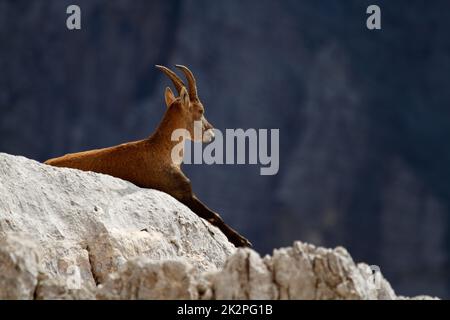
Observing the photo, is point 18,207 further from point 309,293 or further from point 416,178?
point 416,178

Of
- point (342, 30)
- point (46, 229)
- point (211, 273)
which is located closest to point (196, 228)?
point (46, 229)

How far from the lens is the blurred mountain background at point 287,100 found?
158 feet

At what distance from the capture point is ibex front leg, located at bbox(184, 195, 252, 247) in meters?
15.5

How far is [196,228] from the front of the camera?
1433cm

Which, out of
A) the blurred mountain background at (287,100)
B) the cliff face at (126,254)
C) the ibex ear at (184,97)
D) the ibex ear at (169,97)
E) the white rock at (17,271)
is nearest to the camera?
the white rock at (17,271)

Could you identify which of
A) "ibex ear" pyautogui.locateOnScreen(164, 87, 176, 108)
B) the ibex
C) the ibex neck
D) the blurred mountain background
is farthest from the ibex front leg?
the blurred mountain background

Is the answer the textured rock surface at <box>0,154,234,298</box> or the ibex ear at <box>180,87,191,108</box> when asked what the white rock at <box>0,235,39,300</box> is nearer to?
the textured rock surface at <box>0,154,234,298</box>

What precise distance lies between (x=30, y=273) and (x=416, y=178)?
39.6 m

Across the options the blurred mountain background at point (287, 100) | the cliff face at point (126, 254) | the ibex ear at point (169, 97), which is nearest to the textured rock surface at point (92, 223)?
the cliff face at point (126, 254)

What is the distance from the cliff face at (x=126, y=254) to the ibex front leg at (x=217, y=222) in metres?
0.79

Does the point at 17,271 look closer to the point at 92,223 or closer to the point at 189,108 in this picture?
the point at 92,223

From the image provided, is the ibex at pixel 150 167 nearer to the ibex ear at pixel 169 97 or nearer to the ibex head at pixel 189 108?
the ibex head at pixel 189 108

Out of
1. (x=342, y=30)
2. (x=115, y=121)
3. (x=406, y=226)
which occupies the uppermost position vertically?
(x=342, y=30)

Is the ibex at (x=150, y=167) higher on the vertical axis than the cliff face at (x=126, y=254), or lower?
higher
